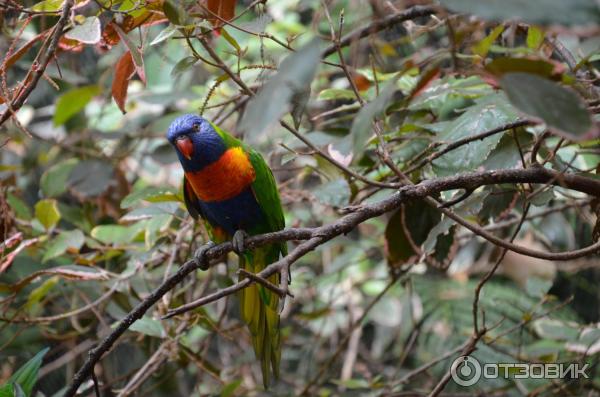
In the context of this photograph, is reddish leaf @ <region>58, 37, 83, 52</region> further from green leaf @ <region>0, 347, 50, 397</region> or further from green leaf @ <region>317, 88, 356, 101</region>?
green leaf @ <region>0, 347, 50, 397</region>

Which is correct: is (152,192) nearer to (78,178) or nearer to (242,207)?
(242,207)

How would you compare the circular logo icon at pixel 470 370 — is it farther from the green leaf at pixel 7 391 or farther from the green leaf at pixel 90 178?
the green leaf at pixel 90 178

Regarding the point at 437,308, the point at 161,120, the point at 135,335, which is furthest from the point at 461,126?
the point at 437,308

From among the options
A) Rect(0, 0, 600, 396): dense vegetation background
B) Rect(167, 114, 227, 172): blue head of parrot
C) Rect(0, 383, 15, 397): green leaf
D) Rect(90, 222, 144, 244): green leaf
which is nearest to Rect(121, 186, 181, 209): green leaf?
Rect(0, 0, 600, 396): dense vegetation background

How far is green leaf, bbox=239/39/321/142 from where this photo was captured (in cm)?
81

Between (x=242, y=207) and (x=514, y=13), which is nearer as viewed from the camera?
(x=514, y=13)

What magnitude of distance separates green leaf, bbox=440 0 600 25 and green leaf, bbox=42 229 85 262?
6.02 ft

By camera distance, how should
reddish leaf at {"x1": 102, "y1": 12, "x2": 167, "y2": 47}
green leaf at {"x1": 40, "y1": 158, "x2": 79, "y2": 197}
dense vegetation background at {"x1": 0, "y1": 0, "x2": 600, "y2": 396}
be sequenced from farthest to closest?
1. green leaf at {"x1": 40, "y1": 158, "x2": 79, "y2": 197}
2. reddish leaf at {"x1": 102, "y1": 12, "x2": 167, "y2": 47}
3. dense vegetation background at {"x1": 0, "y1": 0, "x2": 600, "y2": 396}

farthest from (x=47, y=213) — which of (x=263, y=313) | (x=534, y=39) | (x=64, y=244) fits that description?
(x=534, y=39)

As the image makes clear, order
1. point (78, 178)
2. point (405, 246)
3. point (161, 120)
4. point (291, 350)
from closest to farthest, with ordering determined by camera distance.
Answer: point (405, 246) < point (78, 178) < point (161, 120) < point (291, 350)

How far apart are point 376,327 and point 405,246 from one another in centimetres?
196

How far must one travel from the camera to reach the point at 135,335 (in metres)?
2.50

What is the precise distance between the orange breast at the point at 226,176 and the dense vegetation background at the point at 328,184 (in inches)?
4.2

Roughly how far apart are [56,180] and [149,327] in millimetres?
928
